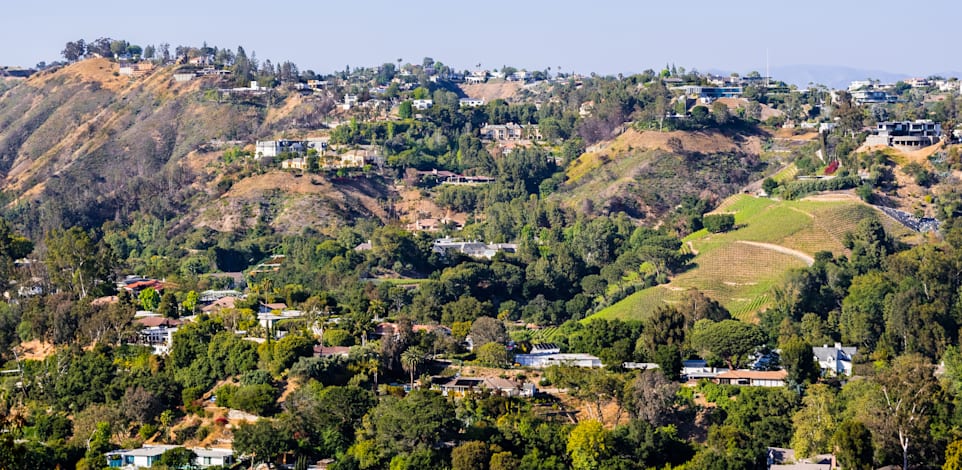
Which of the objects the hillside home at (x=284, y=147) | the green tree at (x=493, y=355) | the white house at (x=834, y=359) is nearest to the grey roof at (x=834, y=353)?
the white house at (x=834, y=359)

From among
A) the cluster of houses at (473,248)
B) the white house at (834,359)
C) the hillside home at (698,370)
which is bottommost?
the cluster of houses at (473,248)

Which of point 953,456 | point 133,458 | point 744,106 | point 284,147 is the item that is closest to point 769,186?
point 744,106

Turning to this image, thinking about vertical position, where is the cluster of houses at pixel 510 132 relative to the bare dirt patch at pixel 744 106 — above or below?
below

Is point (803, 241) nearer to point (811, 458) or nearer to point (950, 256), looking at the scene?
point (950, 256)

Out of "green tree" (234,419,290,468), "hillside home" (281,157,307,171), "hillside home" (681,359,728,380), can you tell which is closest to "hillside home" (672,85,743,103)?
"hillside home" (281,157,307,171)

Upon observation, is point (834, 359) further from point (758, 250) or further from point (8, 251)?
point (8, 251)

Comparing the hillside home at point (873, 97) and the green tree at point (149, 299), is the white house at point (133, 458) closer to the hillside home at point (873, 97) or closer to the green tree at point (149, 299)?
the green tree at point (149, 299)
